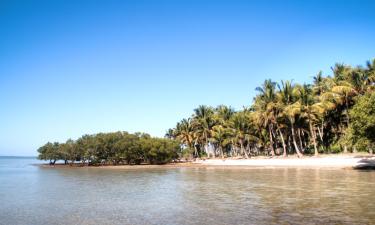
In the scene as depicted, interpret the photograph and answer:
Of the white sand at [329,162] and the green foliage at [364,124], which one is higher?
the green foliage at [364,124]

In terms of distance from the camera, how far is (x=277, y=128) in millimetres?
70812

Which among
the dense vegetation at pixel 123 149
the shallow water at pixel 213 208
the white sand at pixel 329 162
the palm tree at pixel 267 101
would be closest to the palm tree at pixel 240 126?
the palm tree at pixel 267 101

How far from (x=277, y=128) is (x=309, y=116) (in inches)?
539

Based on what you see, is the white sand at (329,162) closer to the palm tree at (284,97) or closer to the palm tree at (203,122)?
the palm tree at (284,97)

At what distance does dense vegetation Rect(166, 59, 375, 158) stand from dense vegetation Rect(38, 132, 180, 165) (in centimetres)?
1172

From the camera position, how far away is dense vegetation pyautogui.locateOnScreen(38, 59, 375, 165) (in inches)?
2032

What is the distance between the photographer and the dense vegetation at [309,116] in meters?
37.2

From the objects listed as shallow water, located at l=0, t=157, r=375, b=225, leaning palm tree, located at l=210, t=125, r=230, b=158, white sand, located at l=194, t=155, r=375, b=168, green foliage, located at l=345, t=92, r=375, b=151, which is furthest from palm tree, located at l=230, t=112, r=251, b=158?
shallow water, located at l=0, t=157, r=375, b=225

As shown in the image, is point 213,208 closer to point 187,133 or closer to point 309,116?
point 309,116

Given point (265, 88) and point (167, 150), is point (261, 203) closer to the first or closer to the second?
point (265, 88)

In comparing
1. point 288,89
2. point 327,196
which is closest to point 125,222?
point 327,196

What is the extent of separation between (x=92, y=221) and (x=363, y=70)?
52491mm

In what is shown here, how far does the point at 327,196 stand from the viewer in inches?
801

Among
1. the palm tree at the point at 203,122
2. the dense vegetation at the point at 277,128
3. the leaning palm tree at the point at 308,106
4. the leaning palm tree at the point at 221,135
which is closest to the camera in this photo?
the dense vegetation at the point at 277,128
